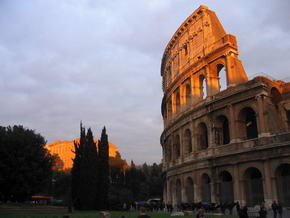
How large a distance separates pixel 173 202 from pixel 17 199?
15951 mm

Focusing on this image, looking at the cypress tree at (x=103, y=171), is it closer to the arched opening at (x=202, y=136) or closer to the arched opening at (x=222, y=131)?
the arched opening at (x=202, y=136)

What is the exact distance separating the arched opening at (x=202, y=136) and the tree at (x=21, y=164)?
50.8 feet

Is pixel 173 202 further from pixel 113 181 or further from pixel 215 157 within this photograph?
pixel 113 181

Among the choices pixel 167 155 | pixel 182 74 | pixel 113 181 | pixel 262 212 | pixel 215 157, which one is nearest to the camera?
pixel 262 212

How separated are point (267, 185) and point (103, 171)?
16.9 metres

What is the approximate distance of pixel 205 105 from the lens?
1176 inches

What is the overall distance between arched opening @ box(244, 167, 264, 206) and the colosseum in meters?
0.07

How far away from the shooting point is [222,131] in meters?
29.5

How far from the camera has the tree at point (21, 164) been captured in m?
30.1

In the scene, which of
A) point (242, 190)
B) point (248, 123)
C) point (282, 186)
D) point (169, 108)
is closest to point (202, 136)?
point (248, 123)

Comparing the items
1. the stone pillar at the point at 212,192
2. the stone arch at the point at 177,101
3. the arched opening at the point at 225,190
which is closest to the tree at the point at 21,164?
the stone arch at the point at 177,101

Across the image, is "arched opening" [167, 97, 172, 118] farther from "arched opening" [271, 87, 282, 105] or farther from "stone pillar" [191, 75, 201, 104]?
"arched opening" [271, 87, 282, 105]

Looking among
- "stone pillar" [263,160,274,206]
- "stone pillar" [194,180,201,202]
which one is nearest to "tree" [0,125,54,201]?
"stone pillar" [194,180,201,202]

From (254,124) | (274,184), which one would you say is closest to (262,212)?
(274,184)
